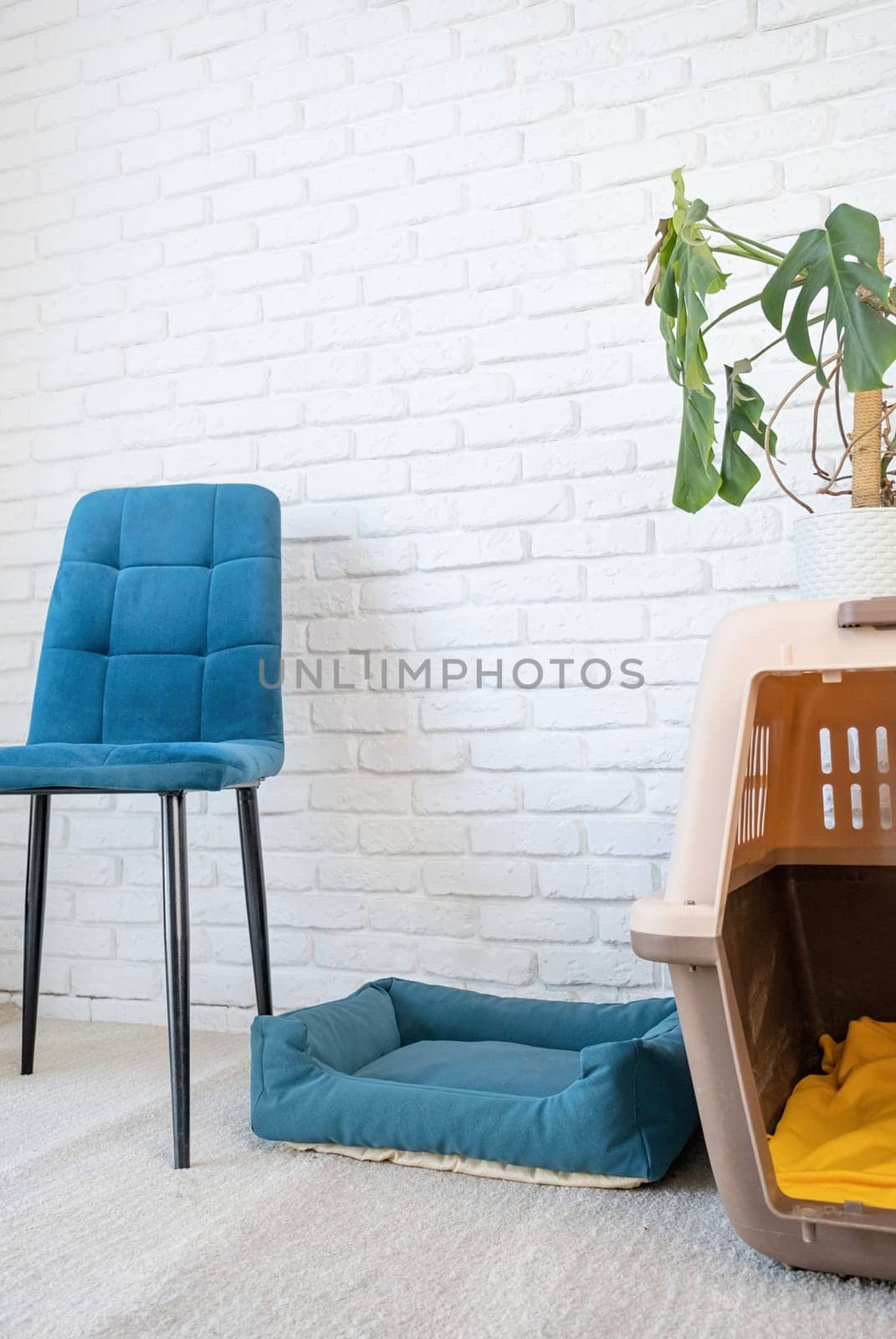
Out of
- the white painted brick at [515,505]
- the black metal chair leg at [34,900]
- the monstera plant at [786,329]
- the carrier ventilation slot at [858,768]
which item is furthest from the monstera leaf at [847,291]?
the black metal chair leg at [34,900]

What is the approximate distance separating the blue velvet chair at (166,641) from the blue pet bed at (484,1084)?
229 mm

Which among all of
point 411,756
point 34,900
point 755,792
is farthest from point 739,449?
point 34,900

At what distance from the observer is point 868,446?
1275 mm

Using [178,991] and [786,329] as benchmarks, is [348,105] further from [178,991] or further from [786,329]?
[178,991]

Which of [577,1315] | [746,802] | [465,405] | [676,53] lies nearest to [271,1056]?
[577,1315]

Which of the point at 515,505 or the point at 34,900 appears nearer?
the point at 34,900

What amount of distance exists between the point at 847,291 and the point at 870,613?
350 millimetres

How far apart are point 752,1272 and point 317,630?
3.98ft

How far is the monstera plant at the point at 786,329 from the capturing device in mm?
1103

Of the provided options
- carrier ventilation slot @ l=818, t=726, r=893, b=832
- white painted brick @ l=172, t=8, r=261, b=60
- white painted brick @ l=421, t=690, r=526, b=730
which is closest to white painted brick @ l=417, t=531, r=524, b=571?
white painted brick @ l=421, t=690, r=526, b=730

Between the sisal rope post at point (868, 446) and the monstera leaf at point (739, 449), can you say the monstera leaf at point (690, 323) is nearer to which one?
the monstera leaf at point (739, 449)

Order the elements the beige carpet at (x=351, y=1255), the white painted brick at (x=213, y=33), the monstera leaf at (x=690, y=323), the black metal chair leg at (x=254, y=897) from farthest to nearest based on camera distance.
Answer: the white painted brick at (x=213, y=33) → the black metal chair leg at (x=254, y=897) → the monstera leaf at (x=690, y=323) → the beige carpet at (x=351, y=1255)

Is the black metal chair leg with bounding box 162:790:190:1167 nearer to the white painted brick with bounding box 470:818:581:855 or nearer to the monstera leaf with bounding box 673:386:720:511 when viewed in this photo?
the white painted brick with bounding box 470:818:581:855

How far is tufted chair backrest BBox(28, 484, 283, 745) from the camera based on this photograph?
1.67 m
